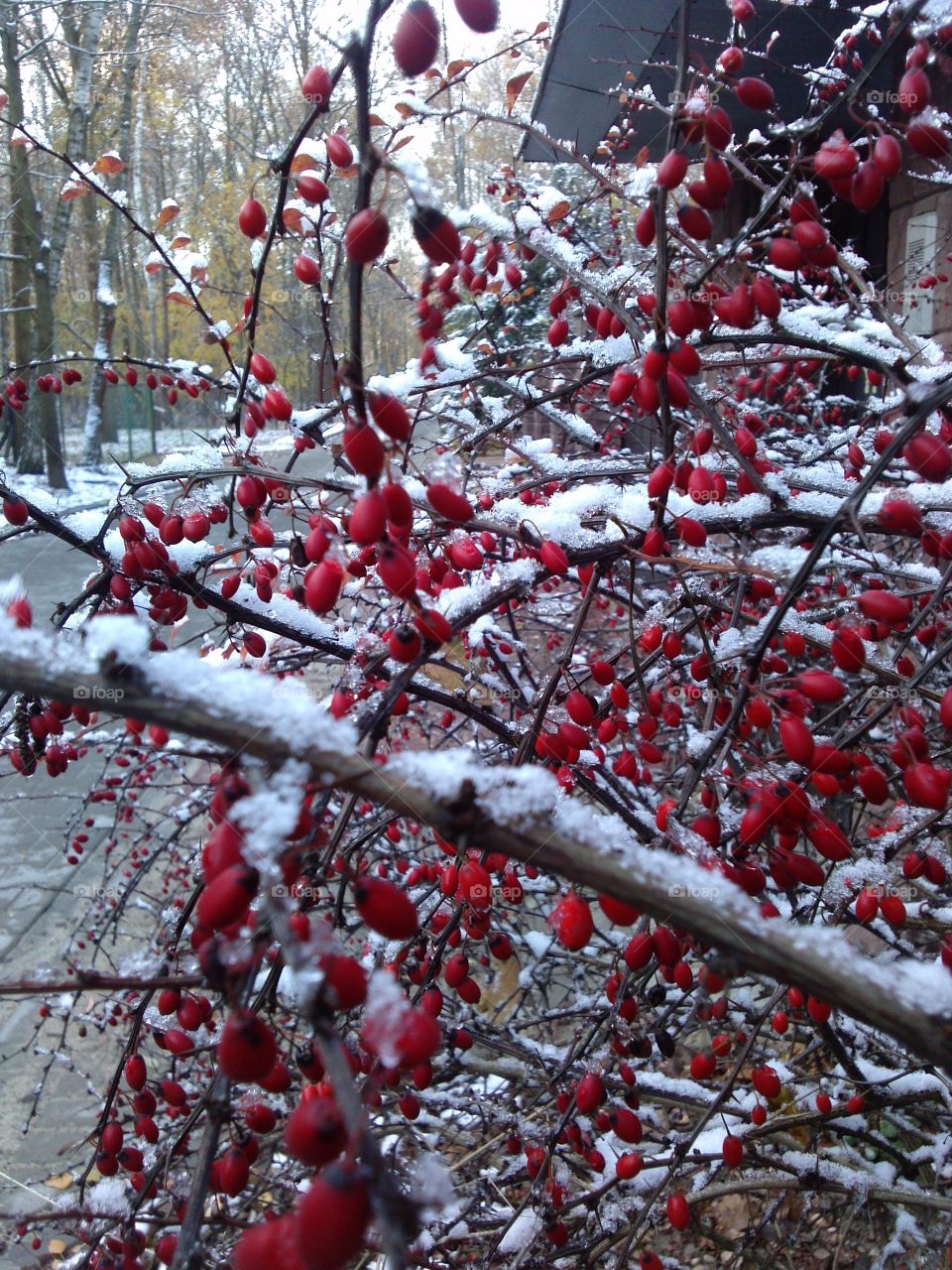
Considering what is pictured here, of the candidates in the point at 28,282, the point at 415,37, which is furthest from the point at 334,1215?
the point at 28,282

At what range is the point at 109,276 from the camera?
10.7m

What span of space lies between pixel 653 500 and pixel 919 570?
2.52 ft

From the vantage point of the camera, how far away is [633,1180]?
166cm

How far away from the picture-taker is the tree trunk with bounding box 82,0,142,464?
28.7 ft

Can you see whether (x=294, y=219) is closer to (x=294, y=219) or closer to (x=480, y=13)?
(x=294, y=219)

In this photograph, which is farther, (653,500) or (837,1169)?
(837,1169)

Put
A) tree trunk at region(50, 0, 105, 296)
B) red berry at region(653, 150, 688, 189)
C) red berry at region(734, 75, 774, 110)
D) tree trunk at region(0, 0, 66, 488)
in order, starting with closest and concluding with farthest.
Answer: red berry at region(653, 150, 688, 189) → red berry at region(734, 75, 774, 110) → tree trunk at region(0, 0, 66, 488) → tree trunk at region(50, 0, 105, 296)

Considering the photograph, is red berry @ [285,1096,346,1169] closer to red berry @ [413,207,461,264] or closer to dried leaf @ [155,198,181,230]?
red berry @ [413,207,461,264]

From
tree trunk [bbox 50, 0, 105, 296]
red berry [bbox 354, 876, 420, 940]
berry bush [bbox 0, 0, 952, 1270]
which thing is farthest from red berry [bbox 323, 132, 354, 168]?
tree trunk [bbox 50, 0, 105, 296]

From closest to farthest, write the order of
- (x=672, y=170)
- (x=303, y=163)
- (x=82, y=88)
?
(x=672, y=170) → (x=303, y=163) → (x=82, y=88)

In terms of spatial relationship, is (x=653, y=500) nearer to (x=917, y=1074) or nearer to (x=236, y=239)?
(x=917, y=1074)

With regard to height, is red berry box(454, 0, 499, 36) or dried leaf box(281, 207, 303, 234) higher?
dried leaf box(281, 207, 303, 234)

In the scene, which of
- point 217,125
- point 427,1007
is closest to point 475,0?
point 427,1007

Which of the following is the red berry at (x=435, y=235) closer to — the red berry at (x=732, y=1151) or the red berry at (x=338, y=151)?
the red berry at (x=338, y=151)
